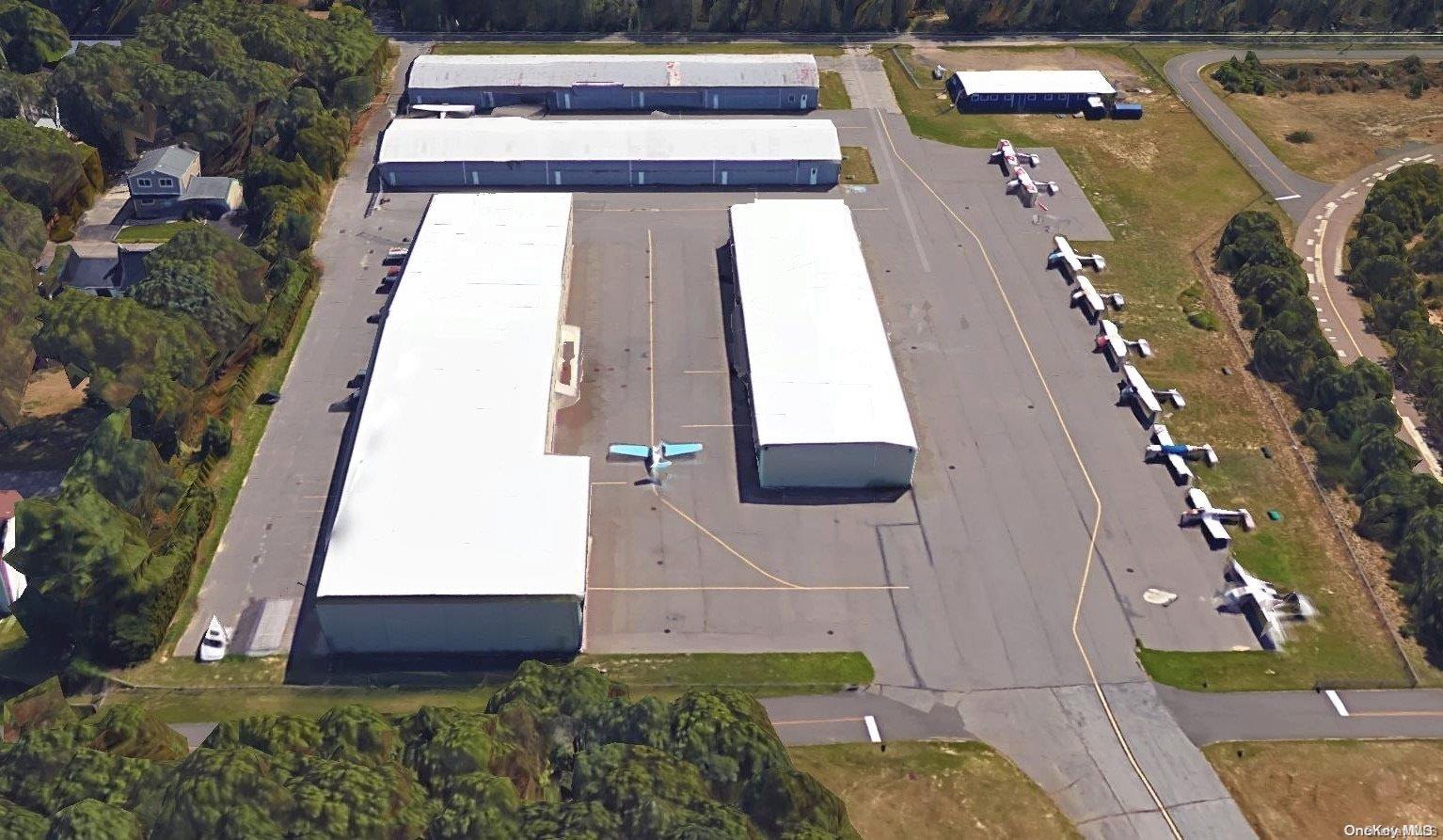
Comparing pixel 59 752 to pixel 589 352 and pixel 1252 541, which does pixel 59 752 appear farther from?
pixel 1252 541

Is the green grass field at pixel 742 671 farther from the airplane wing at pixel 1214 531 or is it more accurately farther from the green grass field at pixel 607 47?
the green grass field at pixel 607 47

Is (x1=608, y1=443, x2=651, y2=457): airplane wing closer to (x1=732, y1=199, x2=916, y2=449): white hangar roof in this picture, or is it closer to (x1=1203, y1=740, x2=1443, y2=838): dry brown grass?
(x1=732, y1=199, x2=916, y2=449): white hangar roof

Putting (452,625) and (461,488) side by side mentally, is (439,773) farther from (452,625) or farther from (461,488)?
(461,488)

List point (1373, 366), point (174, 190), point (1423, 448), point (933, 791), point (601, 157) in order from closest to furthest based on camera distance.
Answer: point (933, 791) → point (1423, 448) → point (1373, 366) → point (174, 190) → point (601, 157)

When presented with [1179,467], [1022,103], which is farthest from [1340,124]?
[1179,467]

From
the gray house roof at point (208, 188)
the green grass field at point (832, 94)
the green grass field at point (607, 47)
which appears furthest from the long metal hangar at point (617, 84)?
the gray house roof at point (208, 188)

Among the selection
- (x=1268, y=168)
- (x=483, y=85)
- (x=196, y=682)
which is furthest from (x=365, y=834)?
(x=1268, y=168)
